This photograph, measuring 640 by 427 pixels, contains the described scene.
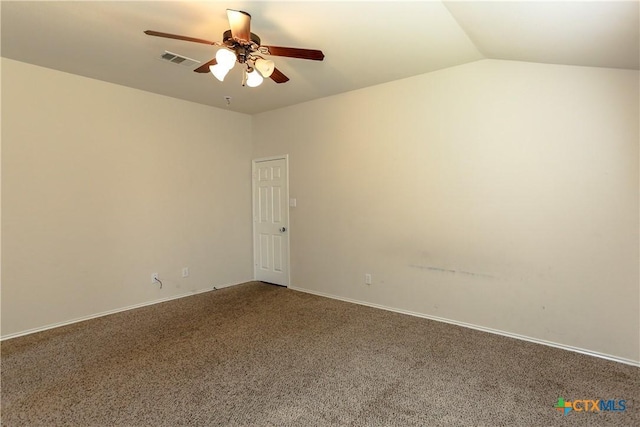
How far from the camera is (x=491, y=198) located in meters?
3.26

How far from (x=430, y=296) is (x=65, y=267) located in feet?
13.2

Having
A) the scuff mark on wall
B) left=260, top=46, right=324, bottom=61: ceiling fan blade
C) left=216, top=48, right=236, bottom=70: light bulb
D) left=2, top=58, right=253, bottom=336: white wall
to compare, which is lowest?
the scuff mark on wall

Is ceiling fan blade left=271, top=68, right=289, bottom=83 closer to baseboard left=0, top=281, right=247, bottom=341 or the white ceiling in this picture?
the white ceiling

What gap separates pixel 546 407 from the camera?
2.12 metres

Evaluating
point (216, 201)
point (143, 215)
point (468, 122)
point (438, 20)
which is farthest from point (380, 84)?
point (143, 215)

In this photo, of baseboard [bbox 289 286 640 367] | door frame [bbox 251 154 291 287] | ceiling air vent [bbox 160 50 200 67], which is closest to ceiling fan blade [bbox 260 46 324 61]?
ceiling air vent [bbox 160 50 200 67]

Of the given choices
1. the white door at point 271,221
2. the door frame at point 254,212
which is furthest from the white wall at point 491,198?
the white door at point 271,221

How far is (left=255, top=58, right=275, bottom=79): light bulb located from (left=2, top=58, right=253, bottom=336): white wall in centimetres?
255

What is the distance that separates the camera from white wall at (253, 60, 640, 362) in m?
2.72

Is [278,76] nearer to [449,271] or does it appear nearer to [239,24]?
[239,24]

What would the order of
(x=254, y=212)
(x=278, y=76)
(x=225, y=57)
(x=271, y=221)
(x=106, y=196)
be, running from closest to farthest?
(x=225, y=57) → (x=278, y=76) → (x=106, y=196) → (x=271, y=221) → (x=254, y=212)

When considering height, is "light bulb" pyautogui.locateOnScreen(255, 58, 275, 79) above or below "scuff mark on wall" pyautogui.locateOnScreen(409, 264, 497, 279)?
above

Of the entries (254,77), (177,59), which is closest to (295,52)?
(254,77)

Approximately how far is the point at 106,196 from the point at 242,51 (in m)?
2.67
